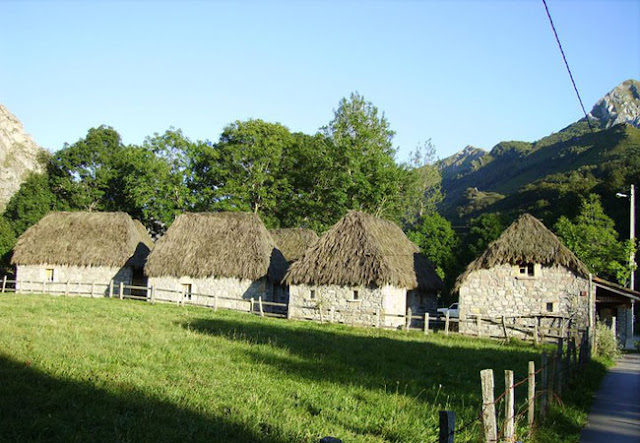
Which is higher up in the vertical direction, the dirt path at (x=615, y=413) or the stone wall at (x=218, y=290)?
the stone wall at (x=218, y=290)

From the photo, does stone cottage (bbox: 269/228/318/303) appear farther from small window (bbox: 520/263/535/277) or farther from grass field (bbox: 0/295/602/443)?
grass field (bbox: 0/295/602/443)

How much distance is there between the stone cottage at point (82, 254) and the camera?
38625 millimetres

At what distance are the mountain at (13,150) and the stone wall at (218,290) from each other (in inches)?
3931

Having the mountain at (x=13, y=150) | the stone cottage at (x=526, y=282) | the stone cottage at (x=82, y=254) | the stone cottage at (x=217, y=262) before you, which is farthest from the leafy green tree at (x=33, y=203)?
the mountain at (x=13, y=150)

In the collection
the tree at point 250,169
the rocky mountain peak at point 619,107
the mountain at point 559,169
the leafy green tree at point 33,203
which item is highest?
the rocky mountain peak at point 619,107

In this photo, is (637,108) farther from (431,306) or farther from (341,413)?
(341,413)

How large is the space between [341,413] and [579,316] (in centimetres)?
2158

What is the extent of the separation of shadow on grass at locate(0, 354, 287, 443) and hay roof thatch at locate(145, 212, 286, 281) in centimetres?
2460

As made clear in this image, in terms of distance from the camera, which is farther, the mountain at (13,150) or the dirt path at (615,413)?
the mountain at (13,150)

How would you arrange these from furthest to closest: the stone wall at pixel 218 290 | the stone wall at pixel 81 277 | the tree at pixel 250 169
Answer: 1. the tree at pixel 250 169
2. the stone wall at pixel 81 277
3. the stone wall at pixel 218 290

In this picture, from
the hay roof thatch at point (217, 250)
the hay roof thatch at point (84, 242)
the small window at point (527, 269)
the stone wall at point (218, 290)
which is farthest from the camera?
the hay roof thatch at point (84, 242)

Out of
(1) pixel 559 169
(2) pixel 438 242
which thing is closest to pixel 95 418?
(2) pixel 438 242

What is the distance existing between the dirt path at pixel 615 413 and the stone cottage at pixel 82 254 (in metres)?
30.4

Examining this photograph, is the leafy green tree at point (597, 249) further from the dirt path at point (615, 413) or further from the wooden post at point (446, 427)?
the wooden post at point (446, 427)
